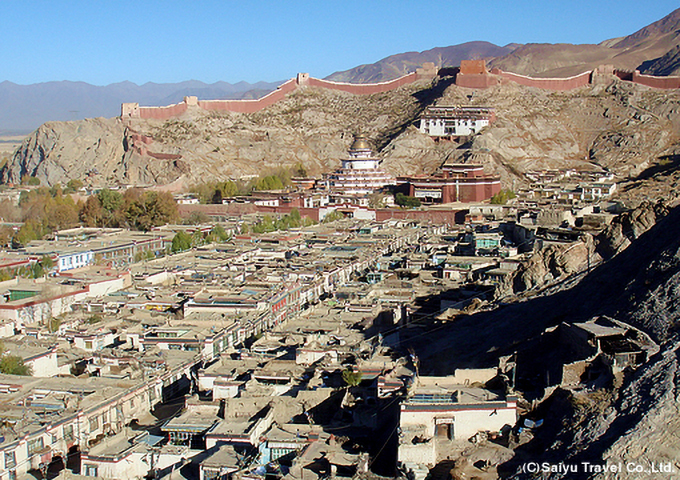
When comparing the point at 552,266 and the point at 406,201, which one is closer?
the point at 552,266

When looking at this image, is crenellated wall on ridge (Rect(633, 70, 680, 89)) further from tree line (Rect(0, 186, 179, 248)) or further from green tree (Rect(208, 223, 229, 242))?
green tree (Rect(208, 223, 229, 242))

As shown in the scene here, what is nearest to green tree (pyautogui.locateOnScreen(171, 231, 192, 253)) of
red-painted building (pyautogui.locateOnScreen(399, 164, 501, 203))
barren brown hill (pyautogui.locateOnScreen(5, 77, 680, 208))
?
red-painted building (pyautogui.locateOnScreen(399, 164, 501, 203))

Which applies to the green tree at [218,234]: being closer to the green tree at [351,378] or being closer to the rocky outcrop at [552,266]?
the rocky outcrop at [552,266]

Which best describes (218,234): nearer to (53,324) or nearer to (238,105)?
Answer: (53,324)

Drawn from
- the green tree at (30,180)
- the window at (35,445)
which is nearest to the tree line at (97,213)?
the green tree at (30,180)

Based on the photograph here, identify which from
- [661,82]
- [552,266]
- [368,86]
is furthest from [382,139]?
[552,266]

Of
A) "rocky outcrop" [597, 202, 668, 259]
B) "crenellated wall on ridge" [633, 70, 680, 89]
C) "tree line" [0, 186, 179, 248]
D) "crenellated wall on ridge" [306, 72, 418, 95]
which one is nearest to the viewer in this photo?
"rocky outcrop" [597, 202, 668, 259]
